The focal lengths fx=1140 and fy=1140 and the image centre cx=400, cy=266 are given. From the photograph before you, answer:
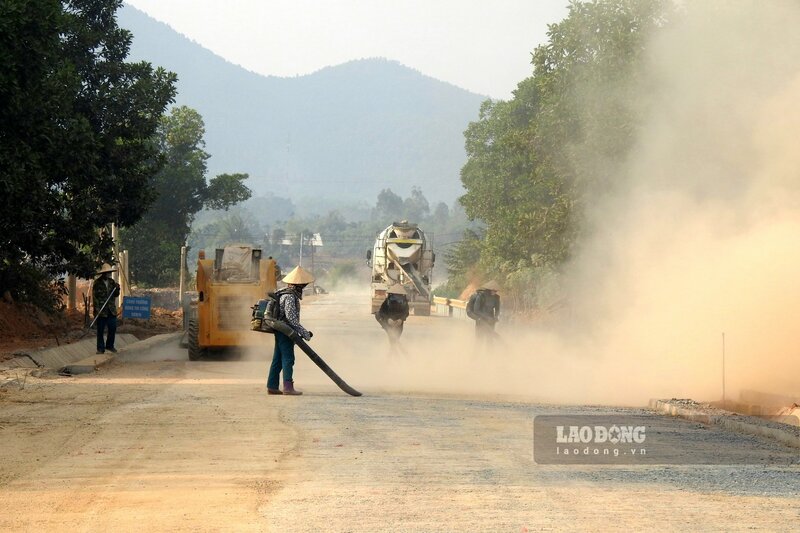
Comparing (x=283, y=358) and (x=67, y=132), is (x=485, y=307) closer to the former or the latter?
(x=283, y=358)

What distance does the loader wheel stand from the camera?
23828mm

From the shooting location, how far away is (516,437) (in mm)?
12000

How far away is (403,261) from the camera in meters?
48.8

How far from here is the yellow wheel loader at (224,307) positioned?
23.8 m

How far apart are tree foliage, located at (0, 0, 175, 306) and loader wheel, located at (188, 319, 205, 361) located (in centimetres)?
395

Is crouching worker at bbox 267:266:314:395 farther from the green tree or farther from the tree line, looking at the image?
the green tree

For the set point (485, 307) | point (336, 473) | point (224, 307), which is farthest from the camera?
point (224, 307)

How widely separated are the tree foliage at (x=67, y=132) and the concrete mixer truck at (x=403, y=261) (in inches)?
711

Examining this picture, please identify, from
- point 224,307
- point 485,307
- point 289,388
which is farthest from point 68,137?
point 289,388

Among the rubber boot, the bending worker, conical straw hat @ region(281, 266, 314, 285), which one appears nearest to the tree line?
conical straw hat @ region(281, 266, 314, 285)

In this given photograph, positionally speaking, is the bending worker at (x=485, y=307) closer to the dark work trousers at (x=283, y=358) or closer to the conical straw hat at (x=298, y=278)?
the conical straw hat at (x=298, y=278)

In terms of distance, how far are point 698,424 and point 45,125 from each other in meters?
13.9

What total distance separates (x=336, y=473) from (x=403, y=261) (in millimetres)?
39204

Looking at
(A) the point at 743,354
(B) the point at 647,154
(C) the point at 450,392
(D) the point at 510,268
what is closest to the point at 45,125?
(C) the point at 450,392
